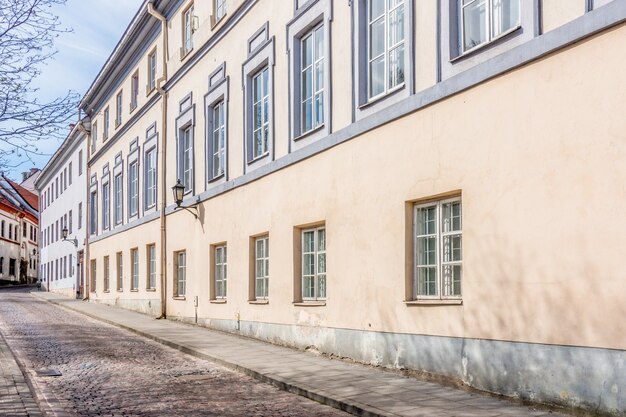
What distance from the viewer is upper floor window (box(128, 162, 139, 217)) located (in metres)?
28.3

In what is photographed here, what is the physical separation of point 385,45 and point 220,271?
905 cm

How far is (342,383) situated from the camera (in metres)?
10.3

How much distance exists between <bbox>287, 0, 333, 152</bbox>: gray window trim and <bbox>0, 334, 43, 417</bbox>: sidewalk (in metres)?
6.11

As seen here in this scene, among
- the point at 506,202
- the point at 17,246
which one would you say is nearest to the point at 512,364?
the point at 506,202

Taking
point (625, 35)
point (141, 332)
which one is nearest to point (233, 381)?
point (625, 35)

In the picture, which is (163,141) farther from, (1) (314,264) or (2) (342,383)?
(2) (342,383)

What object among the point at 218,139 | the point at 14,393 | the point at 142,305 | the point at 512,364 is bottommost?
the point at 142,305

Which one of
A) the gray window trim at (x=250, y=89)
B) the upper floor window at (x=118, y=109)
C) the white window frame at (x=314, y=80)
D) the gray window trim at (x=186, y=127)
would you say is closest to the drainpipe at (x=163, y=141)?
the gray window trim at (x=186, y=127)

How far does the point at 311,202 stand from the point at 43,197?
1947 inches

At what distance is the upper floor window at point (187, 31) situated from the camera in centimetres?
2246

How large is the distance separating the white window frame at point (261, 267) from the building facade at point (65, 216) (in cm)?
1931

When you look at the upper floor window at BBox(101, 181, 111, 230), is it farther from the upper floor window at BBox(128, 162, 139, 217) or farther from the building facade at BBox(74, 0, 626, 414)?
the building facade at BBox(74, 0, 626, 414)

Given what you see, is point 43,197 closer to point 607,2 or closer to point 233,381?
point 233,381

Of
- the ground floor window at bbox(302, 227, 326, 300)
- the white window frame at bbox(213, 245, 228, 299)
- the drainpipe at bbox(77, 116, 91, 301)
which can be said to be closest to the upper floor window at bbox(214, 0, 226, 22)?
the white window frame at bbox(213, 245, 228, 299)
